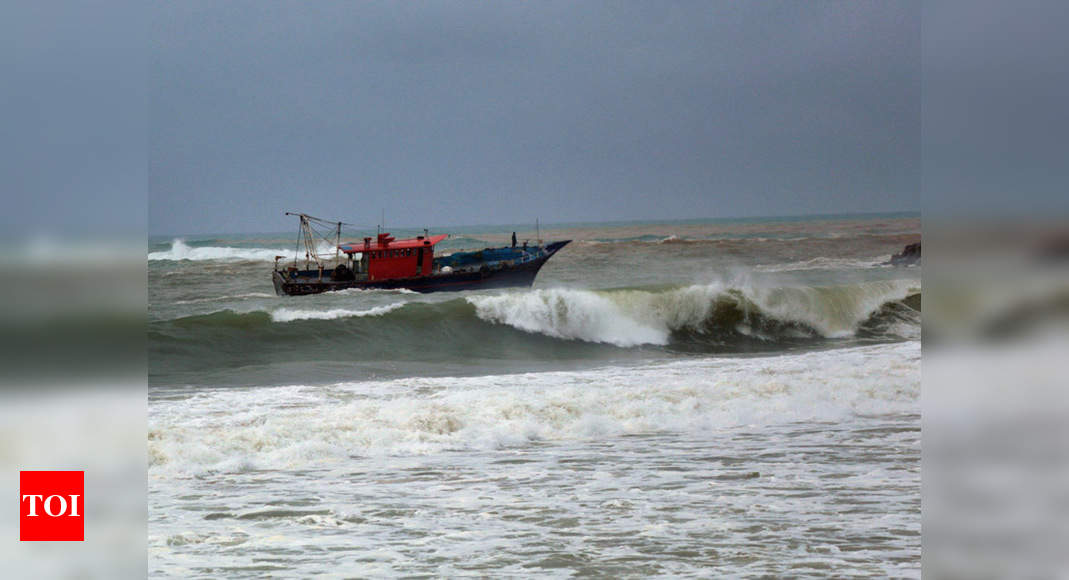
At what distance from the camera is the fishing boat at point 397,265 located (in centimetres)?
730

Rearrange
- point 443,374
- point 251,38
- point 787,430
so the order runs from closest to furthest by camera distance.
→ point 787,430 < point 443,374 < point 251,38

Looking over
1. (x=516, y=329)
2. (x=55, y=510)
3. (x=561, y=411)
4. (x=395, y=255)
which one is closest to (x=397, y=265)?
(x=395, y=255)

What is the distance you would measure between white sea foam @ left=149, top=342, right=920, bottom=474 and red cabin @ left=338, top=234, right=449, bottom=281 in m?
1.76

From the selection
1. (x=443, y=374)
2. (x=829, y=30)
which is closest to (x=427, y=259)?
(x=443, y=374)

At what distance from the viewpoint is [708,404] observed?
4.48 metres

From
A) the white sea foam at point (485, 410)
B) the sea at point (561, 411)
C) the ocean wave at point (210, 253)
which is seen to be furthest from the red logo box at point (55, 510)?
the ocean wave at point (210, 253)

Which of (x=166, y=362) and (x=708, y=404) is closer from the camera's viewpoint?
(x=708, y=404)

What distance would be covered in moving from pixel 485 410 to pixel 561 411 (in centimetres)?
36

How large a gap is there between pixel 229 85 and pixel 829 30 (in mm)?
4757

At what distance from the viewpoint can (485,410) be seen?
435cm

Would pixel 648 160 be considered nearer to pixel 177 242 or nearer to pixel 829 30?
pixel 829 30

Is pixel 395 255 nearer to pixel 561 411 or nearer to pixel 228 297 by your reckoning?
pixel 228 297

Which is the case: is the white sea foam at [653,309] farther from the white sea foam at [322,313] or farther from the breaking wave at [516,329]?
the white sea foam at [322,313]

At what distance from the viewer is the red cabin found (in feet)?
23.9
